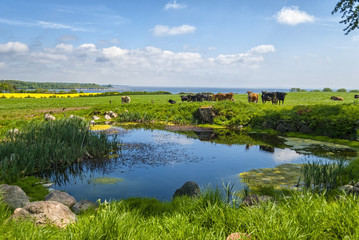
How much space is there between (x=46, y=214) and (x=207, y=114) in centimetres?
1917

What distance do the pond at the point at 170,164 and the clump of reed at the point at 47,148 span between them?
669 mm

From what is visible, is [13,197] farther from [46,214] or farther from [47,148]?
[47,148]

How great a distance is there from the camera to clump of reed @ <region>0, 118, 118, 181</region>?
347 inches

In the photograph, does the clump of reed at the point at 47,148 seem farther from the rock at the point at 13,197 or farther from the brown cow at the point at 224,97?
the brown cow at the point at 224,97

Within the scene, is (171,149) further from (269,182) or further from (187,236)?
(187,236)

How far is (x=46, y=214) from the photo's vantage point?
16.5 feet

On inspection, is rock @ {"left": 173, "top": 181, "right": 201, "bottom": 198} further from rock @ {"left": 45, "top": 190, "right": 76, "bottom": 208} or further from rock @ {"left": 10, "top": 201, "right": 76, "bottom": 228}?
rock @ {"left": 10, "top": 201, "right": 76, "bottom": 228}

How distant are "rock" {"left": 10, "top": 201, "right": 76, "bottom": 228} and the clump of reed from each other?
3658 mm

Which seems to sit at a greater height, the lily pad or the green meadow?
the green meadow

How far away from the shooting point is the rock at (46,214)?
15.8 feet

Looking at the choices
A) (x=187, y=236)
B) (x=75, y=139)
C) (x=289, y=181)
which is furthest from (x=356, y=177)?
(x=75, y=139)

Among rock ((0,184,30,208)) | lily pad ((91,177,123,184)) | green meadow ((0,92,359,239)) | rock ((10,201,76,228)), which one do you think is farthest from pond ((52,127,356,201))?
rock ((10,201,76,228))

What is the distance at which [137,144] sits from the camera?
14938 millimetres

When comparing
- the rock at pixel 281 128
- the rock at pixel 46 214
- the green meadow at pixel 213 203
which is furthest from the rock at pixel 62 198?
the rock at pixel 281 128
